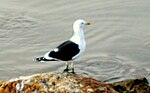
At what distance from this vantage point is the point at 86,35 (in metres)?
13.8

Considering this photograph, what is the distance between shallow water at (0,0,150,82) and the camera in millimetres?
11984

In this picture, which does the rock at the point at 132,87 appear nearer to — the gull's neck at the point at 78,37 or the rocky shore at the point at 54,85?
the rocky shore at the point at 54,85

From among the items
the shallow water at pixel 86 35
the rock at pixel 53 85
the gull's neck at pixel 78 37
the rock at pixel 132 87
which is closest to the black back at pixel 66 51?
the gull's neck at pixel 78 37

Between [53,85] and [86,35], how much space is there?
733 centimetres

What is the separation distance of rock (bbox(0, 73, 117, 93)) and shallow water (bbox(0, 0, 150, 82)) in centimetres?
456

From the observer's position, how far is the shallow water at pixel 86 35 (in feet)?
39.3

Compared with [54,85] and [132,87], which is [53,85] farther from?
[132,87]

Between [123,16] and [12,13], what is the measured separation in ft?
12.3

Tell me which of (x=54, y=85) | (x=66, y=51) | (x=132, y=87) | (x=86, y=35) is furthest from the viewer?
(x=86, y=35)

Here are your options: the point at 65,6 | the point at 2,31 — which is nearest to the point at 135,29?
the point at 65,6

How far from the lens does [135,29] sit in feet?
46.8

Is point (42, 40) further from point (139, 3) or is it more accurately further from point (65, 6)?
point (139, 3)

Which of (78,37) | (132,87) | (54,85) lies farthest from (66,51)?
(54,85)

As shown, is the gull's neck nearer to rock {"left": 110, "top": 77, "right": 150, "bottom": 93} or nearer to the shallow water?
rock {"left": 110, "top": 77, "right": 150, "bottom": 93}
